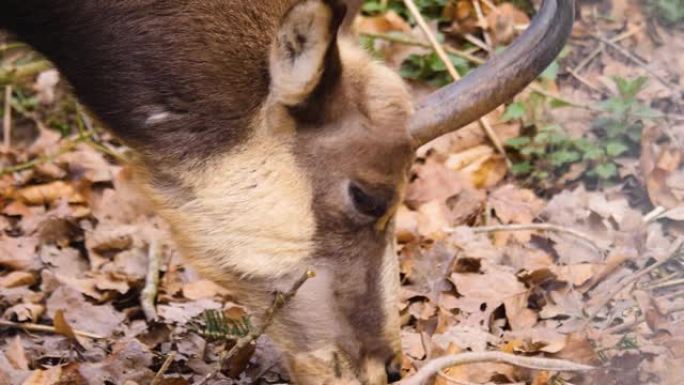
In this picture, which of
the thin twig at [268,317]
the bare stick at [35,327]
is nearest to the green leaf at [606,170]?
the thin twig at [268,317]

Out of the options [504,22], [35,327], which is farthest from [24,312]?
[504,22]

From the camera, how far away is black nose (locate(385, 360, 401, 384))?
4.27 metres

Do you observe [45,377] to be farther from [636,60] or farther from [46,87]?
[636,60]

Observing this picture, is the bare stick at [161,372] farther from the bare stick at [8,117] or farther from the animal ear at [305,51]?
the bare stick at [8,117]

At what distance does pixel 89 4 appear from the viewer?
414 centimetres

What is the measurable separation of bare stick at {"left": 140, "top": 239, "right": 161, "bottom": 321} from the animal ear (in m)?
1.58

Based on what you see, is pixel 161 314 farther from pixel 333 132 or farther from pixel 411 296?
pixel 333 132

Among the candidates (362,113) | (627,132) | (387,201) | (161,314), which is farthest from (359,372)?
(627,132)

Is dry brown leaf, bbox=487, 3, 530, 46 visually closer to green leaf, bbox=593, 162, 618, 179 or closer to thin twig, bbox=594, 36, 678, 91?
thin twig, bbox=594, 36, 678, 91

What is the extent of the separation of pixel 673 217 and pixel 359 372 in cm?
193

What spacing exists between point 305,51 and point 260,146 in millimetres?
427

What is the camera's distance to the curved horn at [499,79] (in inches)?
163

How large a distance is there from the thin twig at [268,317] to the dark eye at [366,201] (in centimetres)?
→ 30

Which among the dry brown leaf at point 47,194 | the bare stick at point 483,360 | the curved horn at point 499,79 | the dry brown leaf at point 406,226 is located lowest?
the dry brown leaf at point 406,226
